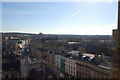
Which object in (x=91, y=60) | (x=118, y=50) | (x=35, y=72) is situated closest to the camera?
(x=118, y=50)

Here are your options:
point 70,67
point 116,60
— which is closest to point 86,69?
point 70,67

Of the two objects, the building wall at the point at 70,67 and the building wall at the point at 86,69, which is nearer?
the building wall at the point at 86,69

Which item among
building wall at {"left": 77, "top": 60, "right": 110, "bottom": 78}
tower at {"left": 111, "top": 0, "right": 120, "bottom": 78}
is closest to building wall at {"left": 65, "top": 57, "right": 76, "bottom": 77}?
building wall at {"left": 77, "top": 60, "right": 110, "bottom": 78}

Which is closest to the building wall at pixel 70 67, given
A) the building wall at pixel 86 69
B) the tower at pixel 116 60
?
the building wall at pixel 86 69

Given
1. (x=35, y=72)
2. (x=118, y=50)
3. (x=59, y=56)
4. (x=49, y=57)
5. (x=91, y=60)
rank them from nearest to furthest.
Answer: (x=118, y=50) → (x=35, y=72) → (x=91, y=60) → (x=59, y=56) → (x=49, y=57)

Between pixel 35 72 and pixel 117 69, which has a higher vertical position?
pixel 117 69

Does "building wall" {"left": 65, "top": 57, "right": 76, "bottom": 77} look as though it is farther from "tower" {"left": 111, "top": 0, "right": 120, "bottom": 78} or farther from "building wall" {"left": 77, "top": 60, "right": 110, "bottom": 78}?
"tower" {"left": 111, "top": 0, "right": 120, "bottom": 78}

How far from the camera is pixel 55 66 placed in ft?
21.1

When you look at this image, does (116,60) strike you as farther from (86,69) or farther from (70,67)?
(70,67)

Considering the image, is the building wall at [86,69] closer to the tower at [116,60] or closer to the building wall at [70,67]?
the building wall at [70,67]

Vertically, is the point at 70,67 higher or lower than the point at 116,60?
lower

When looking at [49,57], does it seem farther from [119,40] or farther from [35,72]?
[119,40]

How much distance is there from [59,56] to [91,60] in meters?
1.88

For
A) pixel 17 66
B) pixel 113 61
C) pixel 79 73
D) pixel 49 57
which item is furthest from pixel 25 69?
pixel 113 61
